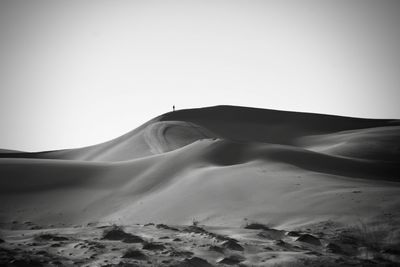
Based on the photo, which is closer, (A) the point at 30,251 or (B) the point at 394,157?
(A) the point at 30,251

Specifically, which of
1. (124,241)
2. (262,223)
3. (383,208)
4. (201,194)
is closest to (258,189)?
(201,194)

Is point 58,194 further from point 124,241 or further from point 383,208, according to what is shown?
point 383,208

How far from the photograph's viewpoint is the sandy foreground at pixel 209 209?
5969 mm

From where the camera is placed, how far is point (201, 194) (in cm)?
1309

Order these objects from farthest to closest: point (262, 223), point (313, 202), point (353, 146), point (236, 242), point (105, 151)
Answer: point (105, 151) → point (353, 146) → point (313, 202) → point (262, 223) → point (236, 242)

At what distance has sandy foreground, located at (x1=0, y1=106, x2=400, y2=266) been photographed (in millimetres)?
5969

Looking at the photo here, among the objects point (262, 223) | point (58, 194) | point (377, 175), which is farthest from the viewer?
point (377, 175)

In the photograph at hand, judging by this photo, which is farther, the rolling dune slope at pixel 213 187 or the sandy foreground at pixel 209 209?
the rolling dune slope at pixel 213 187

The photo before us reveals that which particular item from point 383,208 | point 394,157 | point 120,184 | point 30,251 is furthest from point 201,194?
point 394,157

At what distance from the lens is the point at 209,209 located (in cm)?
1138

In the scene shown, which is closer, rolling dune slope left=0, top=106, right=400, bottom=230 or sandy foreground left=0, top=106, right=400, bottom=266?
sandy foreground left=0, top=106, right=400, bottom=266

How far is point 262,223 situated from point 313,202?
1.82 metres

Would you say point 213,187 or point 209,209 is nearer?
point 209,209

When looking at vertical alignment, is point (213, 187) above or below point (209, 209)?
above
